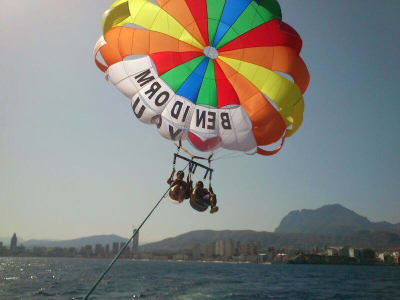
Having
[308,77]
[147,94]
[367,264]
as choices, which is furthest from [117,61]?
[367,264]

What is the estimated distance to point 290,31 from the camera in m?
8.16

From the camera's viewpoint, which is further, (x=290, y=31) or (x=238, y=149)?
(x=238, y=149)

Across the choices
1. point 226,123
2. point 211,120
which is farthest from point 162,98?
point 226,123

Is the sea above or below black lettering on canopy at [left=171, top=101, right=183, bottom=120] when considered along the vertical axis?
below

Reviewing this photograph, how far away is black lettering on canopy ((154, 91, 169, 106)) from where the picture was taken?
8.36m

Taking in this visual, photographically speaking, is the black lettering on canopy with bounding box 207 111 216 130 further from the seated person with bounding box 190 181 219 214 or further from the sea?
the sea

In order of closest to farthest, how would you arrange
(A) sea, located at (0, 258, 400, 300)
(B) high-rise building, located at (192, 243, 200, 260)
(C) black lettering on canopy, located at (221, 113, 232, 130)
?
1. (C) black lettering on canopy, located at (221, 113, 232, 130)
2. (A) sea, located at (0, 258, 400, 300)
3. (B) high-rise building, located at (192, 243, 200, 260)

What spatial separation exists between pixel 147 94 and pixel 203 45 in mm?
1992

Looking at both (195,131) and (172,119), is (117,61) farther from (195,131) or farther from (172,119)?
(195,131)

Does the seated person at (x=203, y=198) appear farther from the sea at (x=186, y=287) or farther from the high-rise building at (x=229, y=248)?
the high-rise building at (x=229, y=248)

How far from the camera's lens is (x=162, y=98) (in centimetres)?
838

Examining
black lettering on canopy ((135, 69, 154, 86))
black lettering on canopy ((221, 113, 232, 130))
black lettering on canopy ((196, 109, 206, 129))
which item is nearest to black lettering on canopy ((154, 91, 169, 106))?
black lettering on canopy ((135, 69, 154, 86))

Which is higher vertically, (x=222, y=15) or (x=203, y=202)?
(x=222, y=15)

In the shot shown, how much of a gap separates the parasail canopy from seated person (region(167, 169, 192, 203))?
126 centimetres
